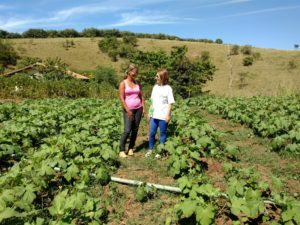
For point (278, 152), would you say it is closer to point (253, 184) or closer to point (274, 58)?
point (253, 184)

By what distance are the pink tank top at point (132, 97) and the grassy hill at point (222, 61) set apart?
36933 mm

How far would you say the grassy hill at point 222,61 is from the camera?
47.9 m

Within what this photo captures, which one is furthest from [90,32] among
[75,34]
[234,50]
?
[234,50]

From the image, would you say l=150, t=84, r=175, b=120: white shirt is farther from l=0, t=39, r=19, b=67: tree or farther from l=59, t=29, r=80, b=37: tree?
l=59, t=29, r=80, b=37: tree

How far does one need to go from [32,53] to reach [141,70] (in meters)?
30.7

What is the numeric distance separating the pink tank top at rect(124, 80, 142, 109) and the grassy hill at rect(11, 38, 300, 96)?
36.9 meters

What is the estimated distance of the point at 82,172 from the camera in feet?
17.6

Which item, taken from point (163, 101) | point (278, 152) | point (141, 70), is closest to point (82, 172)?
point (163, 101)

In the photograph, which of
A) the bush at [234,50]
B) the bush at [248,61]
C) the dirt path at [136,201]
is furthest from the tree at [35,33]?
the dirt path at [136,201]

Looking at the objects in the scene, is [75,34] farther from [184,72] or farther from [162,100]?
[162,100]

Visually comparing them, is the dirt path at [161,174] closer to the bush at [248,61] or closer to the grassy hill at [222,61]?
the grassy hill at [222,61]

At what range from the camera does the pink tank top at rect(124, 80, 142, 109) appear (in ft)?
22.9

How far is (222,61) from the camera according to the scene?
59.7 meters

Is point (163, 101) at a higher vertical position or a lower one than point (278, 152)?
higher
